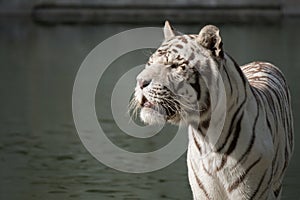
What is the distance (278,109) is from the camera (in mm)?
4738

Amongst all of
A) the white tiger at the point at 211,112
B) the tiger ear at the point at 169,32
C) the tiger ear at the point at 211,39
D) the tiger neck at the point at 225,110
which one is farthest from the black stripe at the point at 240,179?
the tiger ear at the point at 169,32

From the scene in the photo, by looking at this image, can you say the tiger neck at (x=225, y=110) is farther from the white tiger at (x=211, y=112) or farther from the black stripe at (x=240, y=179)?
the black stripe at (x=240, y=179)

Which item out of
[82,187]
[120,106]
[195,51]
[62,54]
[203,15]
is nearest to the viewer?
[195,51]

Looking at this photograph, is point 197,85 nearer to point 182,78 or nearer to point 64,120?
point 182,78

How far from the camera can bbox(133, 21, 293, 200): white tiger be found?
3998mm

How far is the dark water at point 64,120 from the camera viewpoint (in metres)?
6.95

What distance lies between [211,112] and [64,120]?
577cm

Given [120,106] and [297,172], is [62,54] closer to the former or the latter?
[120,106]

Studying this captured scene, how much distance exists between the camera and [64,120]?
32.0 ft

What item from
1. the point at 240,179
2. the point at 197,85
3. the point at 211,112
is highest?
the point at 197,85

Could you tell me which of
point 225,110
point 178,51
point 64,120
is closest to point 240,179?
point 225,110

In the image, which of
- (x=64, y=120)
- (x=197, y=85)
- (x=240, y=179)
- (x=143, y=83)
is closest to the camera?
(x=143, y=83)

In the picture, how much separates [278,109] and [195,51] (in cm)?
84

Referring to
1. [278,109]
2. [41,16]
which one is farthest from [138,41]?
[278,109]
